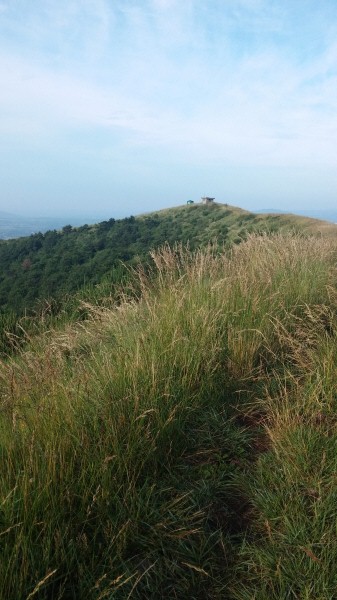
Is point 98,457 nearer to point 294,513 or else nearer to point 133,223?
point 294,513

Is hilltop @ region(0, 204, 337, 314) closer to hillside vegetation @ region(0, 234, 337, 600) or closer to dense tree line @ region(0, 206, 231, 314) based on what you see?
dense tree line @ region(0, 206, 231, 314)

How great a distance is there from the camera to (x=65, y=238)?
31078 mm

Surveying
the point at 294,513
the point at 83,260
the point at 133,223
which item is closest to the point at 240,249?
the point at 294,513

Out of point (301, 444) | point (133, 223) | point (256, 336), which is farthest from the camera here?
point (133, 223)

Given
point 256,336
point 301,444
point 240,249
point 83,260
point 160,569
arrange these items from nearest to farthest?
point 160,569
point 301,444
point 256,336
point 240,249
point 83,260

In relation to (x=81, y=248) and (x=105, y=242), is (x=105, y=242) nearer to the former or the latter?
(x=105, y=242)

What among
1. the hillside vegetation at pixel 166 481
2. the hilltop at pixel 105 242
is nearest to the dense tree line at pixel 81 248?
the hilltop at pixel 105 242

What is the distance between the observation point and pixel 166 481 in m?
2.40

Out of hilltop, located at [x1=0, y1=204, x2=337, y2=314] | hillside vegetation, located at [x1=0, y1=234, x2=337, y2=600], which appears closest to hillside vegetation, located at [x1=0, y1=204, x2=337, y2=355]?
hilltop, located at [x1=0, y1=204, x2=337, y2=314]

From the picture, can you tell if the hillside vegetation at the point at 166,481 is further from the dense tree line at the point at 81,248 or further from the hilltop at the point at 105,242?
the dense tree line at the point at 81,248

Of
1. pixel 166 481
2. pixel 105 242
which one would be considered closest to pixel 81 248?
pixel 105 242

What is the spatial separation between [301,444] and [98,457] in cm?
104

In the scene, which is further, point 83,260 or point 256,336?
point 83,260

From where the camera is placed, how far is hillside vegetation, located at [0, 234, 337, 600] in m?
1.76
